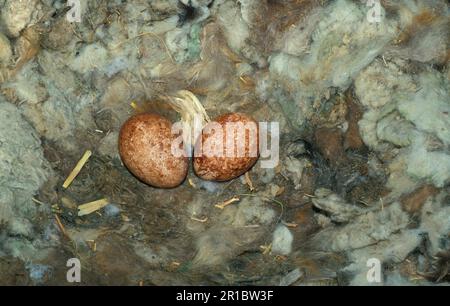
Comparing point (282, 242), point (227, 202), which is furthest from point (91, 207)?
point (282, 242)

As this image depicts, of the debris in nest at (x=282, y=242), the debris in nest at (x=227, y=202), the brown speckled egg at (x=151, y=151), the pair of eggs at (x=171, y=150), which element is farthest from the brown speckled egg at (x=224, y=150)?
the debris in nest at (x=282, y=242)

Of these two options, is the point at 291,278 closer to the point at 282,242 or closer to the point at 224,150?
the point at 282,242

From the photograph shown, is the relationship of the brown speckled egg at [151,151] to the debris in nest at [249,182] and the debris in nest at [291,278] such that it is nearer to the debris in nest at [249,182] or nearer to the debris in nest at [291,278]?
the debris in nest at [249,182]

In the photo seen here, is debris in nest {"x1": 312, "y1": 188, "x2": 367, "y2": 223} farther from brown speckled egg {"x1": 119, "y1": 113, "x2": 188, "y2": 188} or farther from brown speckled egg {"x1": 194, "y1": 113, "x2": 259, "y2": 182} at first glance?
brown speckled egg {"x1": 119, "y1": 113, "x2": 188, "y2": 188}

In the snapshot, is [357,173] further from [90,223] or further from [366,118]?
[90,223]

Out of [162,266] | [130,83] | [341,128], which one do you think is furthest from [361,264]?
[130,83]

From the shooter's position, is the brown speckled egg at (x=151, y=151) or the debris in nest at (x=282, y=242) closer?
the brown speckled egg at (x=151, y=151)
